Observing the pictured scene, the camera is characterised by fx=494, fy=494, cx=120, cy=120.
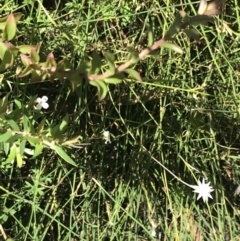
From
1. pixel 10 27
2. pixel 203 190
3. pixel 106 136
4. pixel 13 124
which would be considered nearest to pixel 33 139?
pixel 13 124

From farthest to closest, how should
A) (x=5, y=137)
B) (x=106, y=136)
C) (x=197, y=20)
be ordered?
(x=106, y=136) → (x=5, y=137) → (x=197, y=20)

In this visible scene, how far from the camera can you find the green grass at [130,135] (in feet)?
3.83

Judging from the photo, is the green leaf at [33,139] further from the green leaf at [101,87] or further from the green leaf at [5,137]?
the green leaf at [101,87]

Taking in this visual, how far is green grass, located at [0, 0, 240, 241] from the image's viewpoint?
1.17m

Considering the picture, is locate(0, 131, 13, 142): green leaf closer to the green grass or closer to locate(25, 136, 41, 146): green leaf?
locate(25, 136, 41, 146): green leaf

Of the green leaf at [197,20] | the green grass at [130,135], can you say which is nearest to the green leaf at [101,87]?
the green leaf at [197,20]

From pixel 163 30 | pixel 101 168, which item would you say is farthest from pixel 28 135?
pixel 163 30

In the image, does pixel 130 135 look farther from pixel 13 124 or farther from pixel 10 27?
pixel 10 27

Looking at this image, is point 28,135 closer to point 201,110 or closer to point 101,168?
point 101,168

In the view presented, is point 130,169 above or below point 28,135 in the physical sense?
below

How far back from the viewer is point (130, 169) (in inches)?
48.8

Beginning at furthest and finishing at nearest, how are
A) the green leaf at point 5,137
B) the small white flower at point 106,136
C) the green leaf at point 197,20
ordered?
the small white flower at point 106,136 → the green leaf at point 5,137 → the green leaf at point 197,20

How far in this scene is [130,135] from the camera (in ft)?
4.07

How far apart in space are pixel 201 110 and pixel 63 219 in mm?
438
